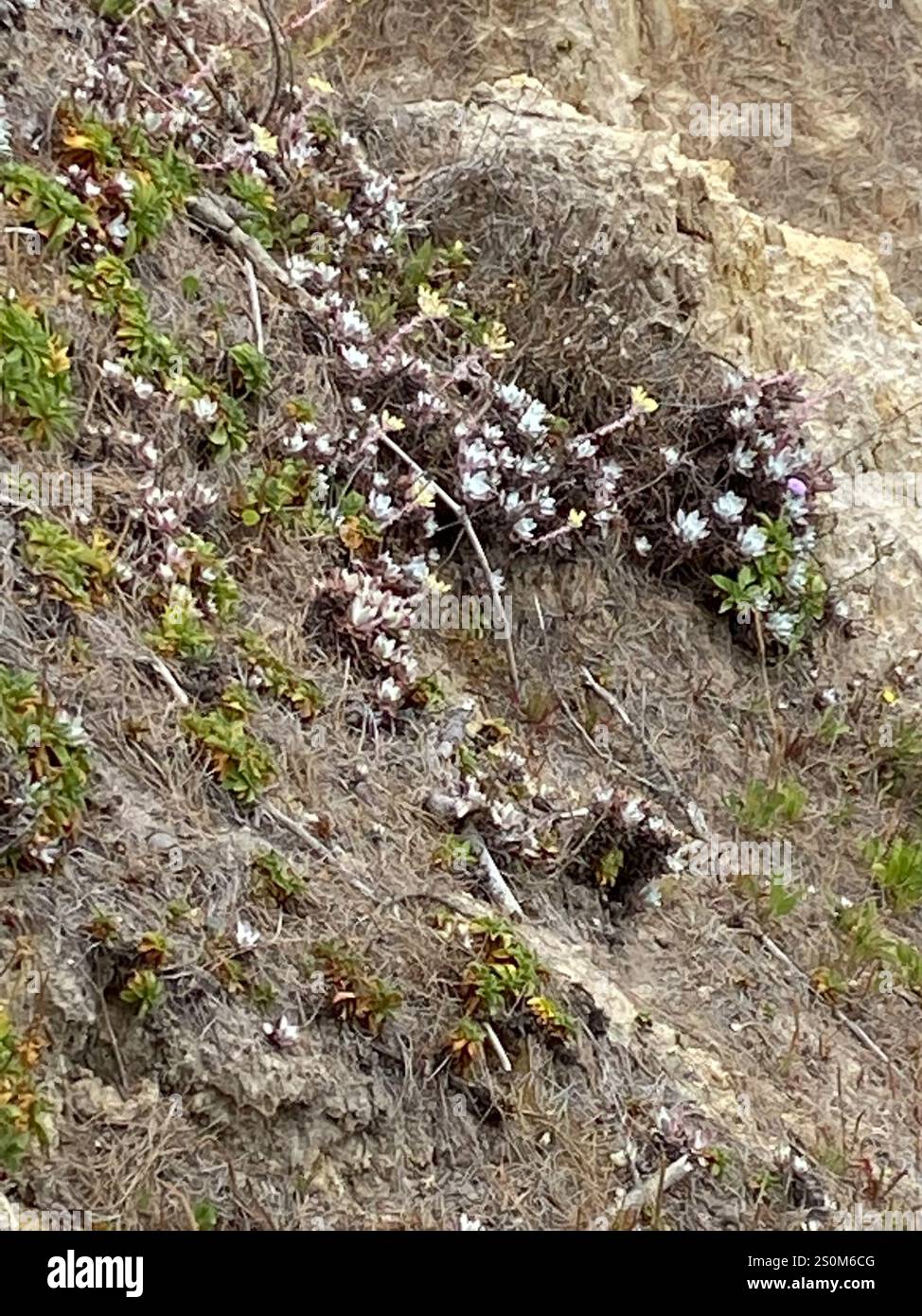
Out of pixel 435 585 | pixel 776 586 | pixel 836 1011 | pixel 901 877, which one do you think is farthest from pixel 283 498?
pixel 901 877

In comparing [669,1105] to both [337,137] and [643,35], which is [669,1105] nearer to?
[337,137]

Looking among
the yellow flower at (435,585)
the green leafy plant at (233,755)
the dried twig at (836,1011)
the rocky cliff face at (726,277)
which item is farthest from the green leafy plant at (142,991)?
the rocky cliff face at (726,277)

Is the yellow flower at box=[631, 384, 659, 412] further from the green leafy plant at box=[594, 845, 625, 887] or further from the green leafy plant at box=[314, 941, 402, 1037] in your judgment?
the green leafy plant at box=[314, 941, 402, 1037]

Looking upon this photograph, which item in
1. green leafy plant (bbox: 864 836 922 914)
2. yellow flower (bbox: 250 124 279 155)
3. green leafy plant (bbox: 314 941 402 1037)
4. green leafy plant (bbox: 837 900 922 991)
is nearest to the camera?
green leafy plant (bbox: 314 941 402 1037)

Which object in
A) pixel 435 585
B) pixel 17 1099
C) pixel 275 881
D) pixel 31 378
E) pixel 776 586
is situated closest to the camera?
pixel 17 1099

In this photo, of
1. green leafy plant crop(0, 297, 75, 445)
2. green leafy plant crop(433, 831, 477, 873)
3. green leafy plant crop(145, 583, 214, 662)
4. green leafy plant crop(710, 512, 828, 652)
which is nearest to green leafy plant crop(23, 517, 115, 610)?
green leafy plant crop(145, 583, 214, 662)

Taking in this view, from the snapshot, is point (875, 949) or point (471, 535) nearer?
point (875, 949)

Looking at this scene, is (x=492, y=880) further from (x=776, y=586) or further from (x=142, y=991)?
(x=776, y=586)

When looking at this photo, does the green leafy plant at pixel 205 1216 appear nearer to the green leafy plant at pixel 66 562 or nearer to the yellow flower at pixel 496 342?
the green leafy plant at pixel 66 562
